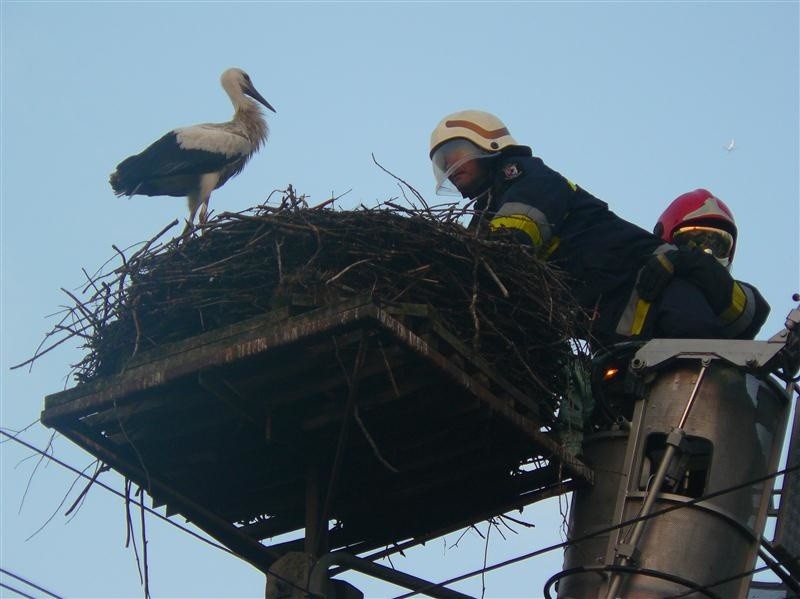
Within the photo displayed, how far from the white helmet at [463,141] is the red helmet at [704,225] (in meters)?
1.28

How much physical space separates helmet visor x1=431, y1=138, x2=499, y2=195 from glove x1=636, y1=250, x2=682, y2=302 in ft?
5.63

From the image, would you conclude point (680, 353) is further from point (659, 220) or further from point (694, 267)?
point (659, 220)


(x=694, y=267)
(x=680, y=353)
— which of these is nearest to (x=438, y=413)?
(x=680, y=353)

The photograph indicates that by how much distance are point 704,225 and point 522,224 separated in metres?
1.31

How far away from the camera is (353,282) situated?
27.3 feet

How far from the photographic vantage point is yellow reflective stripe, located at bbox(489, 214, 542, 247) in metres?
9.57

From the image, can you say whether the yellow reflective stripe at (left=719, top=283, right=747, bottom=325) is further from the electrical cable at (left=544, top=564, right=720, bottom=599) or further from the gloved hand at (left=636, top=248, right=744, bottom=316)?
the electrical cable at (left=544, top=564, right=720, bottom=599)

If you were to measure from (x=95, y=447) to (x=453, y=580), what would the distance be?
225 cm

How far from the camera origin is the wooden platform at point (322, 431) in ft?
25.0

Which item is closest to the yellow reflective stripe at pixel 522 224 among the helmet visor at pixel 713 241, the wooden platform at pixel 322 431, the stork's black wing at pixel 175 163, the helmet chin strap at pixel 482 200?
the helmet chin strap at pixel 482 200

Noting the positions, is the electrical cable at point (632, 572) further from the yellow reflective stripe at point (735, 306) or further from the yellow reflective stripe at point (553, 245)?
the yellow reflective stripe at point (553, 245)

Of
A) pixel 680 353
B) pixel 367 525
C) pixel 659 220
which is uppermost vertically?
pixel 659 220

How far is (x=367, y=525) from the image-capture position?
898cm

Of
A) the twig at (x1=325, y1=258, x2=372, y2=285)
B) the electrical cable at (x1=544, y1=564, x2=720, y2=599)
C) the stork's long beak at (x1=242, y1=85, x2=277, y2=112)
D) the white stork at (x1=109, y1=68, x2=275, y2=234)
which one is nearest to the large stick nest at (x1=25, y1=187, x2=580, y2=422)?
the twig at (x1=325, y1=258, x2=372, y2=285)
